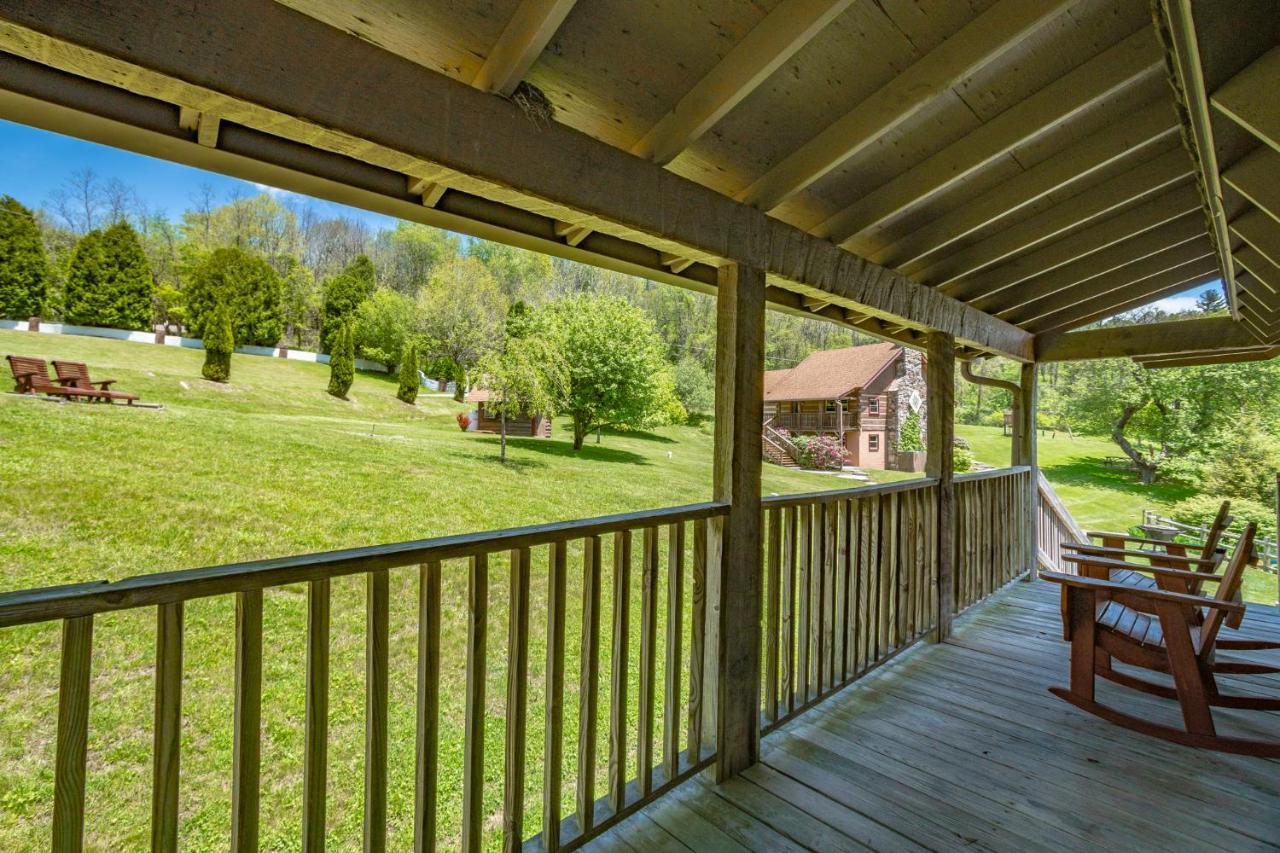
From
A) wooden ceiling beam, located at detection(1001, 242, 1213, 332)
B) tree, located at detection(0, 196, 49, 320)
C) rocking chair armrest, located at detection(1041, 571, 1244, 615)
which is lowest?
rocking chair armrest, located at detection(1041, 571, 1244, 615)

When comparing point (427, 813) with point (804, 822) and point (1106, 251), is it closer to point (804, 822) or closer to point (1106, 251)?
point (804, 822)

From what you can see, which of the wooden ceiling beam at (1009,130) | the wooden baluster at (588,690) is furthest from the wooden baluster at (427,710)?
the wooden ceiling beam at (1009,130)

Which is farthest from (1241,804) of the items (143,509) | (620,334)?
(620,334)

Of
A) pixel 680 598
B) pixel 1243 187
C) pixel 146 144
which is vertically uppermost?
pixel 1243 187

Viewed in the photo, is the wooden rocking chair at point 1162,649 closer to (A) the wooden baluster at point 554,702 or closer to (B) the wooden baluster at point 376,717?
(A) the wooden baluster at point 554,702

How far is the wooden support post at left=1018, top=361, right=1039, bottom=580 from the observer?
14.9ft

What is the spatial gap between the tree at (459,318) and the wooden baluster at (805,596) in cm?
1029

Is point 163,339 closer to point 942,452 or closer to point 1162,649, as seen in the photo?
point 942,452

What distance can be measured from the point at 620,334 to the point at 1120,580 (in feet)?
34.8

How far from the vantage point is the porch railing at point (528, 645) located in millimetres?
969

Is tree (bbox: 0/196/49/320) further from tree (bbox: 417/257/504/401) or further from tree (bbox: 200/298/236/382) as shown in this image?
tree (bbox: 417/257/504/401)

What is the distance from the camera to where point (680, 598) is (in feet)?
6.31

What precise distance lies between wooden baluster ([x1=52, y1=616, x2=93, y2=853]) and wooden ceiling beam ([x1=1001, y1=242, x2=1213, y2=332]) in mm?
4467

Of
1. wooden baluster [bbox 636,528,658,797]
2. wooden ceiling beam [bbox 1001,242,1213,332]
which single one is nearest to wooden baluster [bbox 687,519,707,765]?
wooden baluster [bbox 636,528,658,797]
